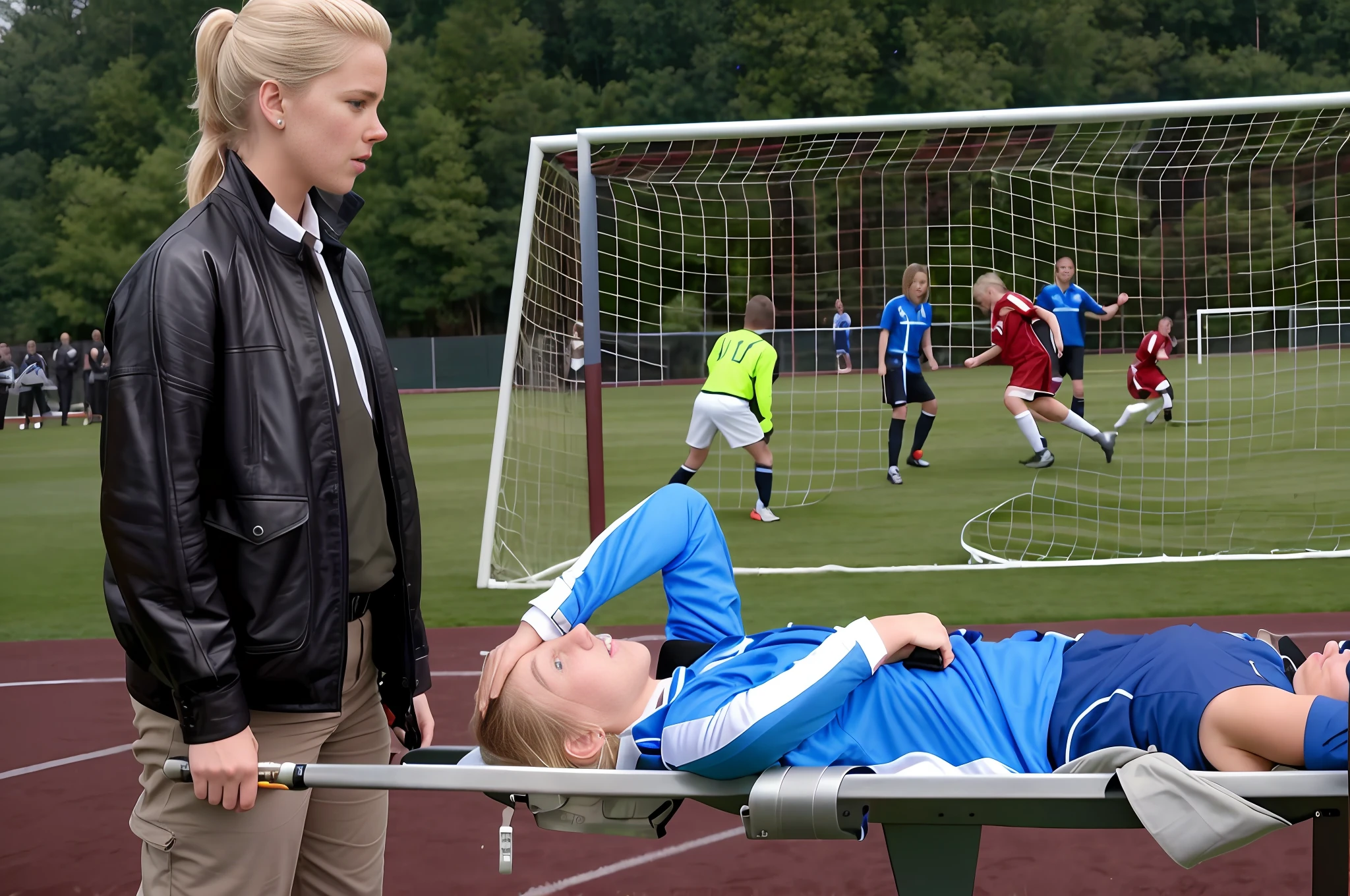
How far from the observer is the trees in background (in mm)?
49844

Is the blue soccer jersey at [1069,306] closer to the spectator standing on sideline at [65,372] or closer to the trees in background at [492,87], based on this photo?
the spectator standing on sideline at [65,372]

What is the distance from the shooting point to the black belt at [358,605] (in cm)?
213

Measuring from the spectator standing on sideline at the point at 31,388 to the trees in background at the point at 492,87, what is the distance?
19434 millimetres

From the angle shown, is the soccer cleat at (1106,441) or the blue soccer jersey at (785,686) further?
the soccer cleat at (1106,441)

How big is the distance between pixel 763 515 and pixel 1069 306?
17.3 ft

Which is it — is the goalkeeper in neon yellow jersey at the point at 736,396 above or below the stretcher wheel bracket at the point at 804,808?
above

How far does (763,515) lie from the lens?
10930 millimetres

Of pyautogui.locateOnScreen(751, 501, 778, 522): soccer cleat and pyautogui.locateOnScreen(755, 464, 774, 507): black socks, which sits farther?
pyautogui.locateOnScreen(751, 501, 778, 522): soccer cleat

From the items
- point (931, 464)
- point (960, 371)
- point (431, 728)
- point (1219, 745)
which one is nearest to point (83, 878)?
point (431, 728)

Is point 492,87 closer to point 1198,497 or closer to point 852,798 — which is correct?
point 1198,497

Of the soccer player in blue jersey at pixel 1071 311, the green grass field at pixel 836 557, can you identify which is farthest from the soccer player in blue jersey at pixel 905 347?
the soccer player in blue jersey at pixel 1071 311

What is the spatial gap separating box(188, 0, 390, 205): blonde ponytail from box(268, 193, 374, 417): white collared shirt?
149mm

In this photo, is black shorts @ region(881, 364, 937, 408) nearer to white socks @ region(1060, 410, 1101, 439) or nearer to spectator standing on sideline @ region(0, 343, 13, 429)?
white socks @ region(1060, 410, 1101, 439)

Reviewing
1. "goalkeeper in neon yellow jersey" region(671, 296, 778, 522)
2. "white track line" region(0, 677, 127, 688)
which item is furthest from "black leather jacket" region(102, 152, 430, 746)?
"goalkeeper in neon yellow jersey" region(671, 296, 778, 522)
